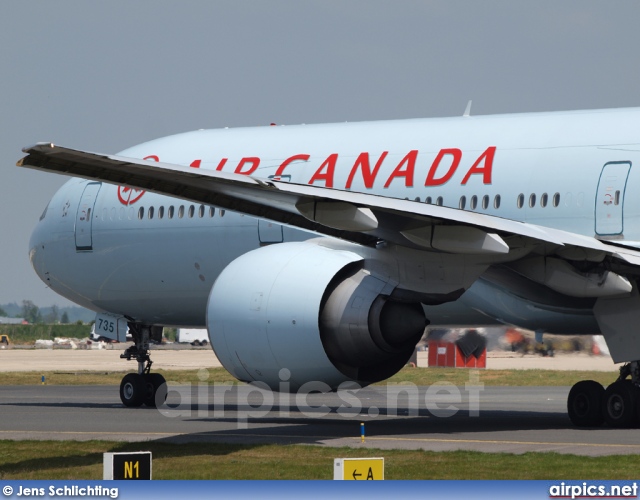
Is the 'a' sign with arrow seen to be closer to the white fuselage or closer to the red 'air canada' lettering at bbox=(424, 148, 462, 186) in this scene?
the white fuselage

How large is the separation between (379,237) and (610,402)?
5.17 m

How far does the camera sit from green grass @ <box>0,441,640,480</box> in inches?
558

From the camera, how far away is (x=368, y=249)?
59.0 feet

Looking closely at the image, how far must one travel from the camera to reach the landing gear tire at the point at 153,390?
27.2 meters

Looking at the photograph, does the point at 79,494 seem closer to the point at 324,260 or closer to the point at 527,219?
the point at 324,260

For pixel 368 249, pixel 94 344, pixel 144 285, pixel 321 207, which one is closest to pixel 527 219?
pixel 368 249

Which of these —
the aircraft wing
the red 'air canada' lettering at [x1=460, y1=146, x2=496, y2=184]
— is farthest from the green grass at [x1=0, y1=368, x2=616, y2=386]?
the aircraft wing

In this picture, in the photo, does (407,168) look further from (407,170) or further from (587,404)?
(587,404)

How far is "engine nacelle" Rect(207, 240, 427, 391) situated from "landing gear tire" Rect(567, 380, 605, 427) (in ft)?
11.7

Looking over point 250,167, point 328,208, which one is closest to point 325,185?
point 250,167

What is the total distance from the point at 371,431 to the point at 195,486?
11740mm

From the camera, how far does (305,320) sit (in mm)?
17422

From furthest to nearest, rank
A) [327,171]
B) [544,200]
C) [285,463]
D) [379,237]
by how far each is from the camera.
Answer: [327,171] → [544,200] → [379,237] → [285,463]

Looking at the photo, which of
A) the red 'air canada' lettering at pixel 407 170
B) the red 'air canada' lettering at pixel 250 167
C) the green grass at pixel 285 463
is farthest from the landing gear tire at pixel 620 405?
the red 'air canada' lettering at pixel 250 167
